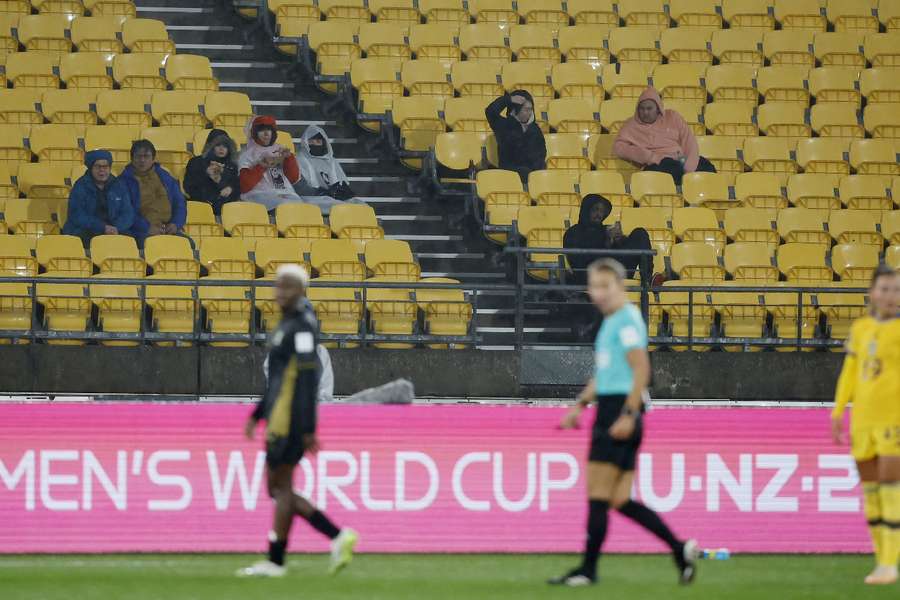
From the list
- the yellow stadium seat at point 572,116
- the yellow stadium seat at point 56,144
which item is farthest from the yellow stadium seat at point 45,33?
the yellow stadium seat at point 572,116

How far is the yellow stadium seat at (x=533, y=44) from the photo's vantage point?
1928 cm

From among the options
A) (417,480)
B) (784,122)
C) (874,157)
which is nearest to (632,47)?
(784,122)

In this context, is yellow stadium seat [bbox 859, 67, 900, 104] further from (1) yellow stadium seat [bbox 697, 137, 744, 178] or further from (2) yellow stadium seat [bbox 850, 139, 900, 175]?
(1) yellow stadium seat [bbox 697, 137, 744, 178]

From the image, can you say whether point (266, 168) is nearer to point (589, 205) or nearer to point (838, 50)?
point (589, 205)

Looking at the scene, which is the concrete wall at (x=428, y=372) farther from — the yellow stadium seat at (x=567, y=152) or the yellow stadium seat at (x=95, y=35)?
the yellow stadium seat at (x=95, y=35)

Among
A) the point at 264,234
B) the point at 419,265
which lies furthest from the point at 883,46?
the point at 264,234

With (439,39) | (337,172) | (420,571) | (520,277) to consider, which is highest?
(439,39)

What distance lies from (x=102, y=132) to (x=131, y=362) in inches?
153

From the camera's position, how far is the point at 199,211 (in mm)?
16188

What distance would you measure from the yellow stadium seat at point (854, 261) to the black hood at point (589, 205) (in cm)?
285

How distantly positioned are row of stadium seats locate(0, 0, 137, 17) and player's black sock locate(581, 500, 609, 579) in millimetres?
12860

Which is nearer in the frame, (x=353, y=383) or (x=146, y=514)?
(x=146, y=514)

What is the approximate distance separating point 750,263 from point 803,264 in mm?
669

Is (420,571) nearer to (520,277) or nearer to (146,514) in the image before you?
(146,514)
